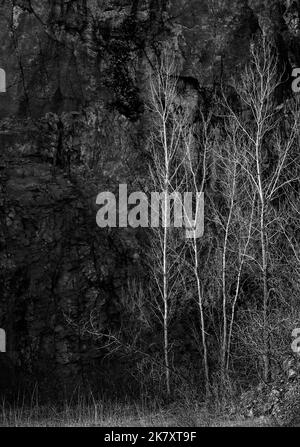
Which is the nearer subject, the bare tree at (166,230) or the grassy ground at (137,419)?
the grassy ground at (137,419)

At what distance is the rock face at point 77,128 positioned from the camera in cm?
1992

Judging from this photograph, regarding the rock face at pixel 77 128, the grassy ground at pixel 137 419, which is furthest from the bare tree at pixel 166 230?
the grassy ground at pixel 137 419

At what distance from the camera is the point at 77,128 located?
22.7 meters

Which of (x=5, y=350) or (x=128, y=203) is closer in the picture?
(x=5, y=350)

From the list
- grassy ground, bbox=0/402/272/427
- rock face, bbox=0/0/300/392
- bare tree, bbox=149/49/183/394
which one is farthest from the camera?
rock face, bbox=0/0/300/392

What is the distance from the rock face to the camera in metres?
19.9

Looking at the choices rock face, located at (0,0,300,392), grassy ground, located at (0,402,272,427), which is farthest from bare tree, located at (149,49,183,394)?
grassy ground, located at (0,402,272,427)

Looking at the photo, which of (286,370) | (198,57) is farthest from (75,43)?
(286,370)

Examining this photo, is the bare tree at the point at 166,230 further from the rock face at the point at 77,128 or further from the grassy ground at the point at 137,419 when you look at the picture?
the grassy ground at the point at 137,419

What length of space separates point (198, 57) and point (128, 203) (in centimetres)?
609

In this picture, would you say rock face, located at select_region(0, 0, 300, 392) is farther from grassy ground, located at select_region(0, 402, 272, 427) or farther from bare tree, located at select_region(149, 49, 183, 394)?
grassy ground, located at select_region(0, 402, 272, 427)

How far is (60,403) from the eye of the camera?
60.2 feet

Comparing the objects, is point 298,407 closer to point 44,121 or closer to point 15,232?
point 15,232

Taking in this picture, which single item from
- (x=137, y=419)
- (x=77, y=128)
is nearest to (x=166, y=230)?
(x=137, y=419)
